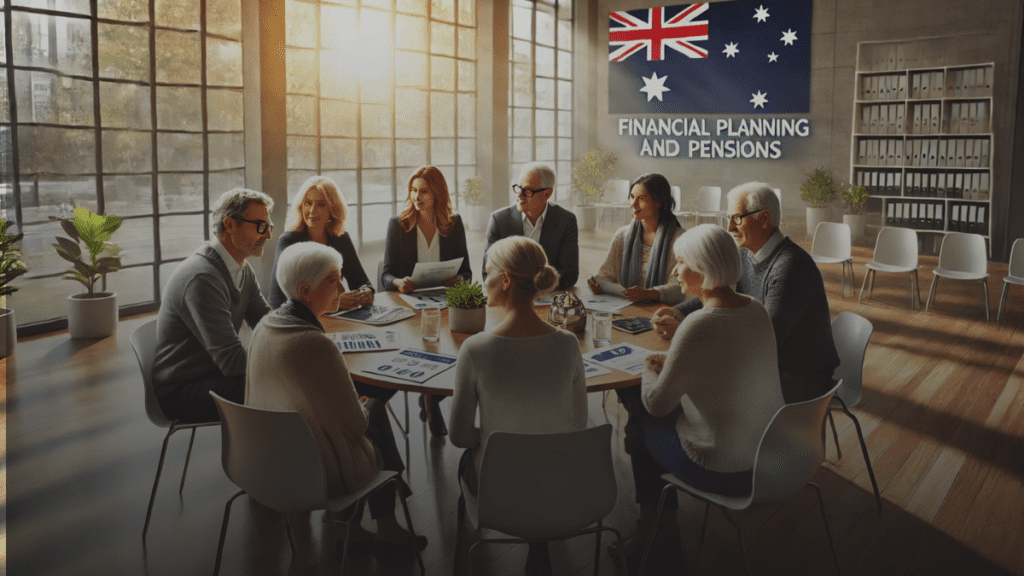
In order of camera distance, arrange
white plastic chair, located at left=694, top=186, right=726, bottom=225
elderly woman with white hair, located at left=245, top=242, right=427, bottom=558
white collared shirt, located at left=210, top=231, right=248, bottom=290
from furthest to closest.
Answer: white plastic chair, located at left=694, top=186, right=726, bottom=225 → white collared shirt, located at left=210, top=231, right=248, bottom=290 → elderly woman with white hair, located at left=245, top=242, right=427, bottom=558

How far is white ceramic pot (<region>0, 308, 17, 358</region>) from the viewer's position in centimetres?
549

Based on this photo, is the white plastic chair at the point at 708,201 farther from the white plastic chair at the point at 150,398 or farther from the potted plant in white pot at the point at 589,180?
the white plastic chair at the point at 150,398

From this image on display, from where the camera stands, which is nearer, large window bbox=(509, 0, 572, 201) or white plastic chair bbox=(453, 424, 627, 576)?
white plastic chair bbox=(453, 424, 627, 576)

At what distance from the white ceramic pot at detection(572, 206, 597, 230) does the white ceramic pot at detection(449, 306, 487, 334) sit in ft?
31.0

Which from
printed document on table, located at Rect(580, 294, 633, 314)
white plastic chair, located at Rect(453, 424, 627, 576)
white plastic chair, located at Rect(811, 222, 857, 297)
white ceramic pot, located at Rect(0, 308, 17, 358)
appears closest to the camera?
white plastic chair, located at Rect(453, 424, 627, 576)

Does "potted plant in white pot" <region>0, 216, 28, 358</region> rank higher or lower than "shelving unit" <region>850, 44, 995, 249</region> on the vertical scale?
lower

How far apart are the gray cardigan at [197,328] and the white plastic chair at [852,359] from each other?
2403 mm

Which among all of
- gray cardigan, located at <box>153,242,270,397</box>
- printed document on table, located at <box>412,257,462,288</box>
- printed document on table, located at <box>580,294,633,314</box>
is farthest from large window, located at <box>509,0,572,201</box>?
gray cardigan, located at <box>153,242,270,397</box>

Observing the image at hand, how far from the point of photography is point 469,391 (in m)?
2.34

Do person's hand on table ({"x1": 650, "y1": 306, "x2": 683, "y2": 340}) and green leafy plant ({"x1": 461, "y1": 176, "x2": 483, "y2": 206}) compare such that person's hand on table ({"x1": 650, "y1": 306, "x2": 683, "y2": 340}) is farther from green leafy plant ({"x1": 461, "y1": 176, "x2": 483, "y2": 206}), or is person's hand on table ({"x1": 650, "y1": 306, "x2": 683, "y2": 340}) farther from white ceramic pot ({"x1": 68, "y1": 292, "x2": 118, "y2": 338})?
green leafy plant ({"x1": 461, "y1": 176, "x2": 483, "y2": 206})

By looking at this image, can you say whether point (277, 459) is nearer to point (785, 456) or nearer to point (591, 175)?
point (785, 456)

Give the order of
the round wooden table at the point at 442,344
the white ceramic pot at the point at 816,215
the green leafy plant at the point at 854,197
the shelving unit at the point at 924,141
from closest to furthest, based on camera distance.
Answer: the round wooden table at the point at 442,344, the shelving unit at the point at 924,141, the green leafy plant at the point at 854,197, the white ceramic pot at the point at 816,215

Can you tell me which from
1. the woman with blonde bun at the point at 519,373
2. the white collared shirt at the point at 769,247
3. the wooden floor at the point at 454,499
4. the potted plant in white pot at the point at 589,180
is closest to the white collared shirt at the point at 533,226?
the wooden floor at the point at 454,499

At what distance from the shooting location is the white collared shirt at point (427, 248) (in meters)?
4.50
